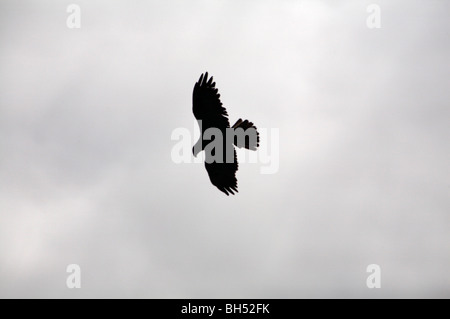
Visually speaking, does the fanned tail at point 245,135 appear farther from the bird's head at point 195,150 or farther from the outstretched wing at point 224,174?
the bird's head at point 195,150

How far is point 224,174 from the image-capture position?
63.6 feet

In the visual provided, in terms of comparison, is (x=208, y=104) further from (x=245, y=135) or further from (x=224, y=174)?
(x=224, y=174)

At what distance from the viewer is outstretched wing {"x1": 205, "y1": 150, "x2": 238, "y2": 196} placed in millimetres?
19266

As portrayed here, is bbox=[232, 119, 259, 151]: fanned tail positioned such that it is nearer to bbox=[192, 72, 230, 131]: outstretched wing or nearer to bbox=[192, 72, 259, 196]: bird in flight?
bbox=[192, 72, 259, 196]: bird in flight

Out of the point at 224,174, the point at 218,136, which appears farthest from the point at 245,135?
the point at 224,174

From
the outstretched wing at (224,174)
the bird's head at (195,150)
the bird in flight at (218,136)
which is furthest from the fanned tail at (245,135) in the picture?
the bird's head at (195,150)

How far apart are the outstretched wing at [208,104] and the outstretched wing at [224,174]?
1.45 meters

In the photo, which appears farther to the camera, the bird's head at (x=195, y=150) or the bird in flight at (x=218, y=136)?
the bird's head at (x=195, y=150)

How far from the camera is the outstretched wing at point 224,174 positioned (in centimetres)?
1927

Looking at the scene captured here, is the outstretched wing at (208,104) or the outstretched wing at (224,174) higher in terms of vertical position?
the outstretched wing at (208,104)
